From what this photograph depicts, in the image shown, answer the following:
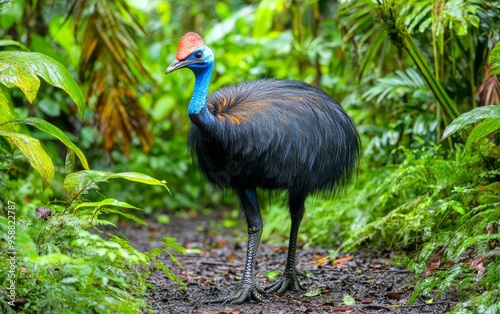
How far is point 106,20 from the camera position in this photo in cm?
667

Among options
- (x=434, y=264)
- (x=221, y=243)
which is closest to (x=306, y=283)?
(x=434, y=264)

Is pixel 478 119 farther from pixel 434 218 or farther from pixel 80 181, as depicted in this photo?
pixel 80 181

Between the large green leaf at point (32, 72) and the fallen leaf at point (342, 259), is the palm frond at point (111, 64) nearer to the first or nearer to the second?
the fallen leaf at point (342, 259)

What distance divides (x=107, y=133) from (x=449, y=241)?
3.85m

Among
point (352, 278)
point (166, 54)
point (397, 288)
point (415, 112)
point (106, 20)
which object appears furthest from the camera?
point (166, 54)

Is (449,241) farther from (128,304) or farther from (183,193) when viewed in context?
(183,193)

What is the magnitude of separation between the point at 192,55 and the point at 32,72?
88 cm

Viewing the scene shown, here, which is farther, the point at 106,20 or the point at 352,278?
the point at 106,20

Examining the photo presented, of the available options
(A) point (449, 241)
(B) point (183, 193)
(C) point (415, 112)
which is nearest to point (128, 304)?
(A) point (449, 241)

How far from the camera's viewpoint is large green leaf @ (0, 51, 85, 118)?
3.76 metres

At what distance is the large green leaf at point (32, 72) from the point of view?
12.3 ft

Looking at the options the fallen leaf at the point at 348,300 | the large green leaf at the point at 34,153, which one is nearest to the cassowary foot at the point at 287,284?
the fallen leaf at the point at 348,300

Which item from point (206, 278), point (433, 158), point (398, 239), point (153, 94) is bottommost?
point (206, 278)

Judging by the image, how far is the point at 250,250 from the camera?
416 cm
